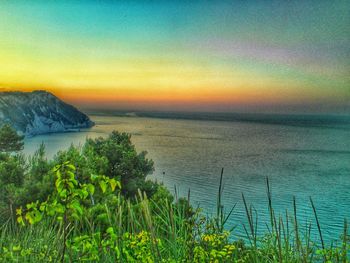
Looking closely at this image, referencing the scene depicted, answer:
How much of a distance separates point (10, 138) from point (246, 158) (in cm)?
301

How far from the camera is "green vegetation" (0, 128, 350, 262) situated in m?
1.26

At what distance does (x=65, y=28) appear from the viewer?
448cm

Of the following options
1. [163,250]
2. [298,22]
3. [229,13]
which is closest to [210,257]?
[163,250]

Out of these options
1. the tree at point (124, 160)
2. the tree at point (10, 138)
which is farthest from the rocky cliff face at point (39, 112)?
the tree at point (124, 160)

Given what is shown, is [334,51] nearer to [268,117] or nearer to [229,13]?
[268,117]

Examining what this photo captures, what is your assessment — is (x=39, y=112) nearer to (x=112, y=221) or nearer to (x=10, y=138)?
(x=10, y=138)

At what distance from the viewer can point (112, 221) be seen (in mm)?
3180

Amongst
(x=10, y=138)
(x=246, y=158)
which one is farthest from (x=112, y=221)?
(x=246, y=158)

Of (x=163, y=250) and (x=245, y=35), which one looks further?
(x=245, y=35)

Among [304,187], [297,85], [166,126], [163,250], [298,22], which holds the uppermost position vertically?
[298,22]

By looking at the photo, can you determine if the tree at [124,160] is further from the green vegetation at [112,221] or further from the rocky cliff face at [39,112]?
the rocky cliff face at [39,112]

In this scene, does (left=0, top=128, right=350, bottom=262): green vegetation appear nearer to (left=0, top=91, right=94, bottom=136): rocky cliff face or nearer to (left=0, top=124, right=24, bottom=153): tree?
(left=0, top=124, right=24, bottom=153): tree

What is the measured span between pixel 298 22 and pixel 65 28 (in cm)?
273

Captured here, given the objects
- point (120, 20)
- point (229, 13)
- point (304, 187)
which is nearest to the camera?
point (120, 20)
